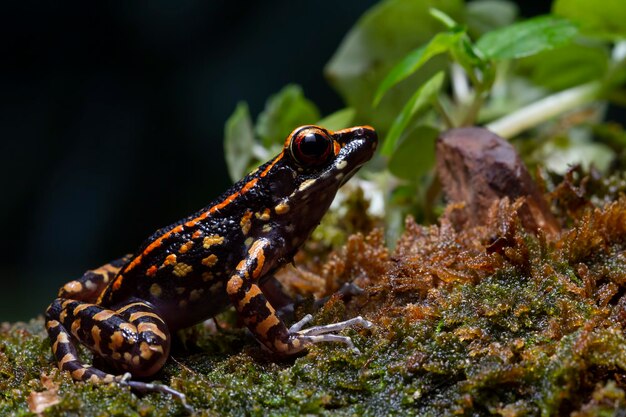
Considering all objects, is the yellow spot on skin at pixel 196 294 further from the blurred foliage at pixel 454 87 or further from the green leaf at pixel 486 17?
the green leaf at pixel 486 17

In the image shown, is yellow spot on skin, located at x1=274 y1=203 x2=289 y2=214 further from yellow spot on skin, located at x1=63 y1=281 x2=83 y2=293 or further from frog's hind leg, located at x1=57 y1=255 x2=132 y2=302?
yellow spot on skin, located at x1=63 y1=281 x2=83 y2=293

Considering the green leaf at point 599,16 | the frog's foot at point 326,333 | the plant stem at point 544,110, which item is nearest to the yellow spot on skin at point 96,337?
the frog's foot at point 326,333

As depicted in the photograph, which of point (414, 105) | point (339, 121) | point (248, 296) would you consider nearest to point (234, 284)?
point (248, 296)

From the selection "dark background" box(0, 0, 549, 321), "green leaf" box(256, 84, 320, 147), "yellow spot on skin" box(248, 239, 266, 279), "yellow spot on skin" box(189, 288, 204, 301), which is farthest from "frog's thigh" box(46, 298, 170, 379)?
"dark background" box(0, 0, 549, 321)

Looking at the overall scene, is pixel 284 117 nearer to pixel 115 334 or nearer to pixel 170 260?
pixel 170 260

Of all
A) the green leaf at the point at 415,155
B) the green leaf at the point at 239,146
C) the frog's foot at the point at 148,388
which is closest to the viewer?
the frog's foot at the point at 148,388

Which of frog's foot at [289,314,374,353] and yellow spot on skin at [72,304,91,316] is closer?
frog's foot at [289,314,374,353]
